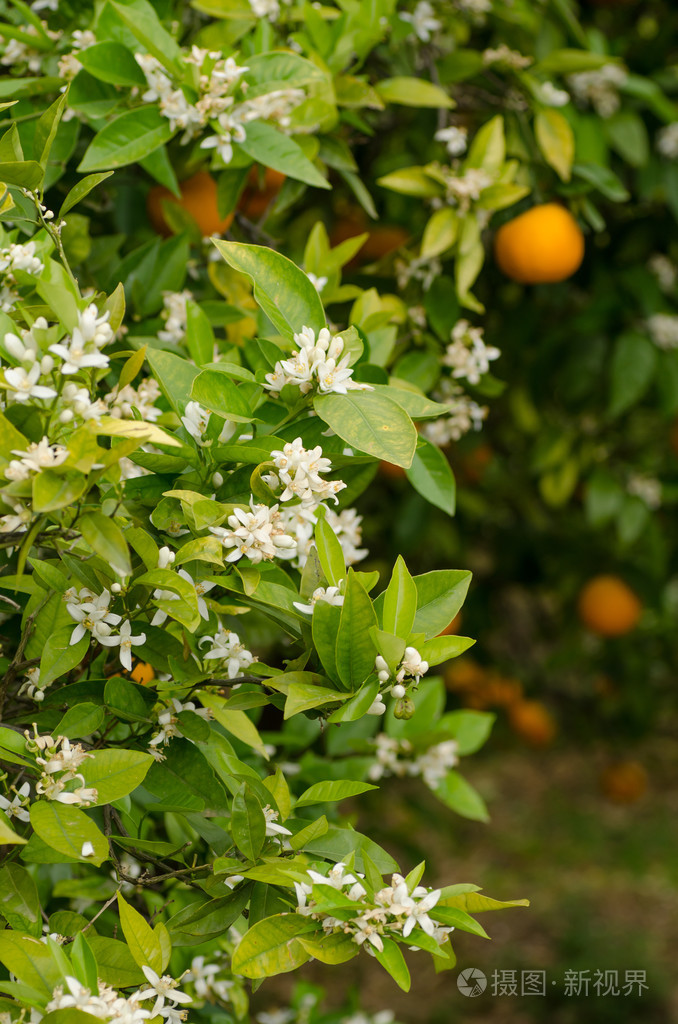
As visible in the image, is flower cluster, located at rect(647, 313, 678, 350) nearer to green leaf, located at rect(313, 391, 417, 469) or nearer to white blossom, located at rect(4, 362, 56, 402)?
green leaf, located at rect(313, 391, 417, 469)

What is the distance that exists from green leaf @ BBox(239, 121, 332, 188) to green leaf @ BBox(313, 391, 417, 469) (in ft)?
1.13

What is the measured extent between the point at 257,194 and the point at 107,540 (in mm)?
889

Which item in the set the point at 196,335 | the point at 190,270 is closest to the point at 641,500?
the point at 190,270

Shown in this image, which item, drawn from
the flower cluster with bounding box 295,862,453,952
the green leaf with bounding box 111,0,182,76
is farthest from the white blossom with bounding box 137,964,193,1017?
the green leaf with bounding box 111,0,182,76

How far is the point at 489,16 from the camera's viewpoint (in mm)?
1475

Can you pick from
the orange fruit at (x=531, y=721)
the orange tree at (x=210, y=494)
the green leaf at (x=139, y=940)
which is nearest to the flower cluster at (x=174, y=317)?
the orange tree at (x=210, y=494)

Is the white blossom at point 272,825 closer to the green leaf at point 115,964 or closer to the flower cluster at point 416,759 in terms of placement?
the green leaf at point 115,964

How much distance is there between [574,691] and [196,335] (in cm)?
298

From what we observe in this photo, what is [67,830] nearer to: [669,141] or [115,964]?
[115,964]

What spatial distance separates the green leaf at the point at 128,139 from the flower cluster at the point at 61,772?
1.78ft

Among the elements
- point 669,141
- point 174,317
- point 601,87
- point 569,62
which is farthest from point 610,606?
point 174,317

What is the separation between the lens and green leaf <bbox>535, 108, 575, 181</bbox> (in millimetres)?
1374

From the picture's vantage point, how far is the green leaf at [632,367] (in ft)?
5.70

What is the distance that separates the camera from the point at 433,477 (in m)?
1.01
